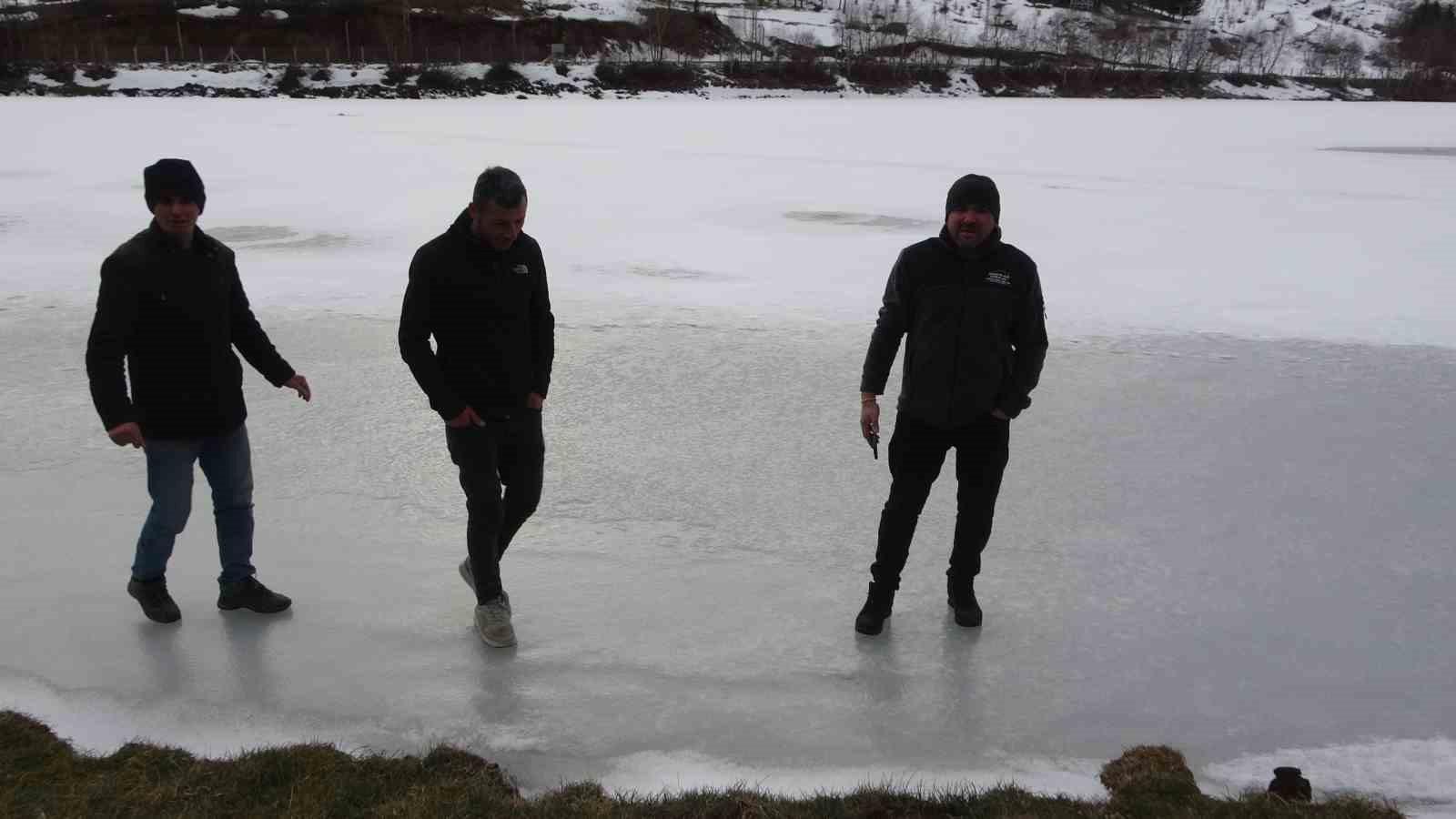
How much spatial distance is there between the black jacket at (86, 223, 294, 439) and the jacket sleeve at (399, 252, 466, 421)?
579 mm

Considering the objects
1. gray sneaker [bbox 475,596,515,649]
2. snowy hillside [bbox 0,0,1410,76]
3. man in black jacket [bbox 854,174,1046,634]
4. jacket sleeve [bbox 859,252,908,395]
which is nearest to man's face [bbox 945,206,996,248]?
man in black jacket [bbox 854,174,1046,634]

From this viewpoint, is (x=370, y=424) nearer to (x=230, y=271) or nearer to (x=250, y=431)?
(x=250, y=431)

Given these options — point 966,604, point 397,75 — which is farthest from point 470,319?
point 397,75

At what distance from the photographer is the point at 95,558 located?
3725 mm

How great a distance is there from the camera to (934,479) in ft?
10.7

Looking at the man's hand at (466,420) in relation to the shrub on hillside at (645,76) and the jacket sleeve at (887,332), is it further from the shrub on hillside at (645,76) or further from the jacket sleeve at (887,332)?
the shrub on hillside at (645,76)

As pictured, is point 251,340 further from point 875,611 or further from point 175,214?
point 875,611

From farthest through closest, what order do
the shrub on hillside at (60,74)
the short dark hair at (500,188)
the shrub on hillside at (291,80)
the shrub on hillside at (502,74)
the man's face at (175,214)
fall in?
the shrub on hillside at (502,74) < the shrub on hillside at (291,80) < the shrub on hillside at (60,74) < the man's face at (175,214) < the short dark hair at (500,188)

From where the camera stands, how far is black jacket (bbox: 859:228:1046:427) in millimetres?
3033

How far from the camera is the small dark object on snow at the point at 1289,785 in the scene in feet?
8.32

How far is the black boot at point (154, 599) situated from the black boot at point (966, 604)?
7.86 feet

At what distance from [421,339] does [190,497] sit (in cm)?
91

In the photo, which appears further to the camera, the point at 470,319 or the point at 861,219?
the point at 861,219

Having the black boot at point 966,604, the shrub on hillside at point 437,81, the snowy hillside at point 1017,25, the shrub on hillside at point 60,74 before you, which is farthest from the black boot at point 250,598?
the snowy hillside at point 1017,25
